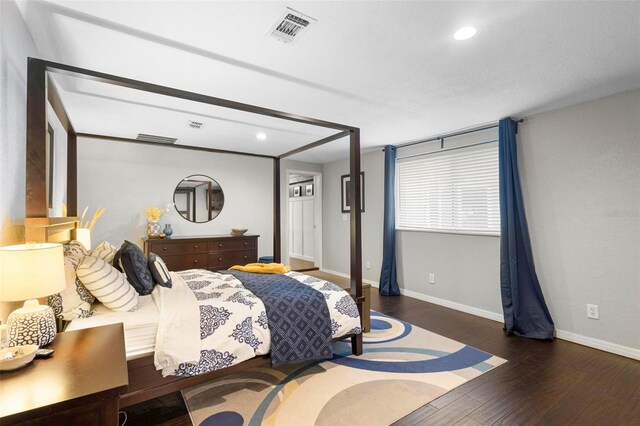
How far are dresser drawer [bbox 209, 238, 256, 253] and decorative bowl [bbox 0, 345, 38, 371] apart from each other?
348 centimetres

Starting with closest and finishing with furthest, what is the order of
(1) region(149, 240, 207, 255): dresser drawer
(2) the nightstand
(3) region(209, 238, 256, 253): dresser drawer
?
(2) the nightstand → (1) region(149, 240, 207, 255): dresser drawer → (3) region(209, 238, 256, 253): dresser drawer

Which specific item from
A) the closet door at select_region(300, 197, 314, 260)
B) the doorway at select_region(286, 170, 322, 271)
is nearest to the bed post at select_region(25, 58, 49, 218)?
the doorway at select_region(286, 170, 322, 271)

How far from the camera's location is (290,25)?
5.92 ft

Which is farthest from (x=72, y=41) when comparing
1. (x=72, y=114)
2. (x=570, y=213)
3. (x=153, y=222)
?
(x=570, y=213)

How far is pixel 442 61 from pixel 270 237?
4.32 m

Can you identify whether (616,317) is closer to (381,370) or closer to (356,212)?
(381,370)

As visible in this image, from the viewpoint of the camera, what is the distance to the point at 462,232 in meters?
4.10

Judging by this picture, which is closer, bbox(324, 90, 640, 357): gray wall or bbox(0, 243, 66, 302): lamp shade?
bbox(0, 243, 66, 302): lamp shade

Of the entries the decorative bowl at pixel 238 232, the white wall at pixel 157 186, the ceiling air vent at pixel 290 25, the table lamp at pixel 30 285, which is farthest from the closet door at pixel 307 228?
the table lamp at pixel 30 285

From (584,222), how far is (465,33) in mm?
2378

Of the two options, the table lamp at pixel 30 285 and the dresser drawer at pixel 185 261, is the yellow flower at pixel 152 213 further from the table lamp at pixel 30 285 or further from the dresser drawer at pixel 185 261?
the table lamp at pixel 30 285

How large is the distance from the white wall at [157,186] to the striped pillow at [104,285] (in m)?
2.91

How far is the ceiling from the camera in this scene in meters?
1.69

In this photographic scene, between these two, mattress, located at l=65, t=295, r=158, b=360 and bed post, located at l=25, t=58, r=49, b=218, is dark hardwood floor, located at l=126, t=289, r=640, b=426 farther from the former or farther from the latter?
bed post, located at l=25, t=58, r=49, b=218
